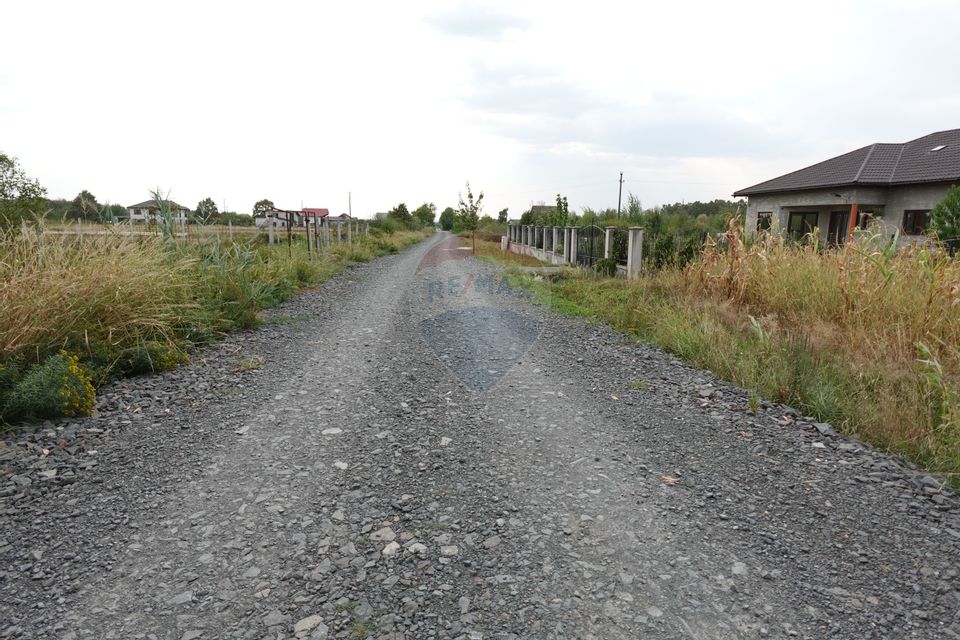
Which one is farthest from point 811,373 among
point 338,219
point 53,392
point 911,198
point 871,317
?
point 338,219

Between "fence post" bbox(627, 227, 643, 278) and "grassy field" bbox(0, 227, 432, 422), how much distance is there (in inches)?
328

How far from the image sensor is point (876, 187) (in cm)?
1908

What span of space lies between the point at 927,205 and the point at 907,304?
16.2 m

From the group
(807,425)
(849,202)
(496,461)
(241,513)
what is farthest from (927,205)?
(241,513)

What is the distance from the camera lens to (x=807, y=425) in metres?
4.07

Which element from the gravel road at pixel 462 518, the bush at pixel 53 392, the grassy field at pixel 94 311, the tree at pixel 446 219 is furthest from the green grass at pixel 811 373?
the tree at pixel 446 219

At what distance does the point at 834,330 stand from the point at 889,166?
18.8 m

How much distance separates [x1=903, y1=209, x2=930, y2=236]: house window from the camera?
1786 cm

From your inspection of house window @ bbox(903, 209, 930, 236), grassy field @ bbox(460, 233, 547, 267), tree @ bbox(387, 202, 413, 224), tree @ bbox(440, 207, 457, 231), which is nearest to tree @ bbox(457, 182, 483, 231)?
grassy field @ bbox(460, 233, 547, 267)

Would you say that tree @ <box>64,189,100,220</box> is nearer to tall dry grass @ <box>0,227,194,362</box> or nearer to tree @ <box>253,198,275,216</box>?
tall dry grass @ <box>0,227,194,362</box>


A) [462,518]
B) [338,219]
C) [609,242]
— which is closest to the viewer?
[462,518]

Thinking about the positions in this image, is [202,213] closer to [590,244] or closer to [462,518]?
[462,518]

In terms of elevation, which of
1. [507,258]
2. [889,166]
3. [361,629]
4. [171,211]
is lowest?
[361,629]

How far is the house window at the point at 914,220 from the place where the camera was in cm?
1786
